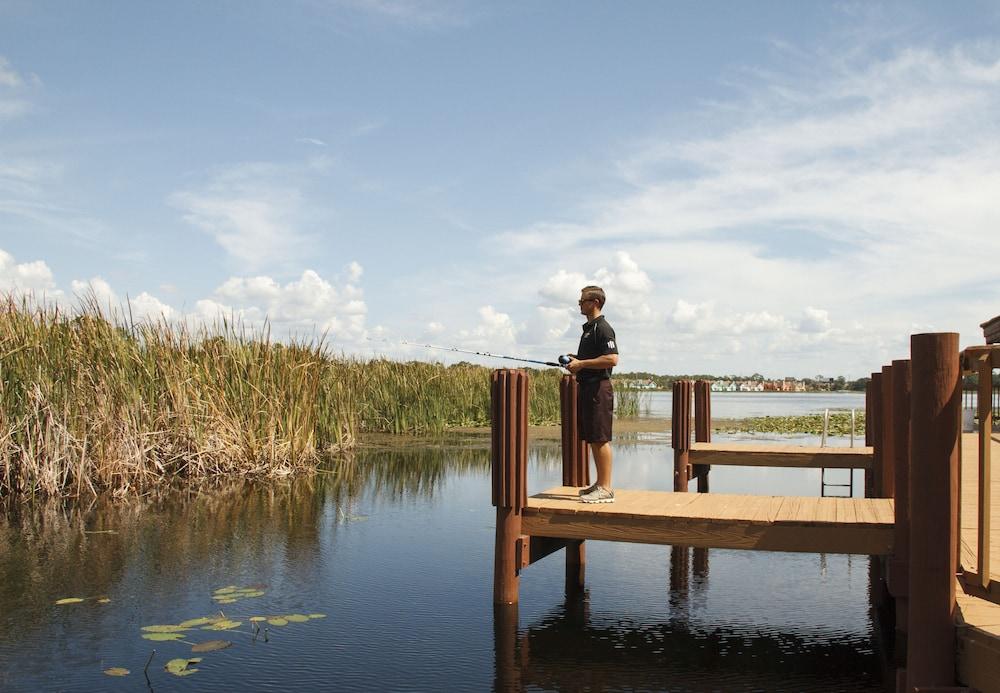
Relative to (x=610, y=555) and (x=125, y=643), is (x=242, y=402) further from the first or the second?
(x=125, y=643)

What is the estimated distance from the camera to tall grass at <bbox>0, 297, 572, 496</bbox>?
10.9m

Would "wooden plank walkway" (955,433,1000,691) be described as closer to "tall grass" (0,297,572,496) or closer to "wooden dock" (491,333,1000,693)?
"wooden dock" (491,333,1000,693)

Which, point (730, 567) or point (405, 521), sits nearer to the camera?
point (730, 567)

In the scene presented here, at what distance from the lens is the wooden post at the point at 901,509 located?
5.48 metres

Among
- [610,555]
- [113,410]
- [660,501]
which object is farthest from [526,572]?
[113,410]

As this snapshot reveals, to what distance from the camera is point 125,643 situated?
5.94 m

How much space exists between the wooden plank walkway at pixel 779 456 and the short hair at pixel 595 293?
16.7ft

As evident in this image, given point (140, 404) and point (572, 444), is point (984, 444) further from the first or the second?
point (140, 404)

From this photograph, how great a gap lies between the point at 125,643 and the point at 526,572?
3.62 metres

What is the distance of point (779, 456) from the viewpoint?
12320 mm

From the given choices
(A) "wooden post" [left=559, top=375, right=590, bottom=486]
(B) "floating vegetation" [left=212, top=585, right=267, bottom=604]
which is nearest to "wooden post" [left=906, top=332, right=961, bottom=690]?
(A) "wooden post" [left=559, top=375, right=590, bottom=486]

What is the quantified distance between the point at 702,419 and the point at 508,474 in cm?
685

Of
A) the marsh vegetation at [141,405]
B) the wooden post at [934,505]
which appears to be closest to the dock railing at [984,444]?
the wooden post at [934,505]

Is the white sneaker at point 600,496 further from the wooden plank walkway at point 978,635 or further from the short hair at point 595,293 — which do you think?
the wooden plank walkway at point 978,635
